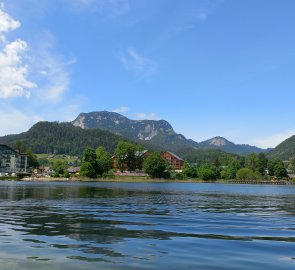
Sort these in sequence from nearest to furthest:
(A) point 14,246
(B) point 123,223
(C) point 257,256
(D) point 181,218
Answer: (C) point 257,256 < (A) point 14,246 < (B) point 123,223 < (D) point 181,218

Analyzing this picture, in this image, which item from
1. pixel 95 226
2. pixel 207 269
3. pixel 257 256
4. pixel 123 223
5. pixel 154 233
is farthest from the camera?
pixel 123 223

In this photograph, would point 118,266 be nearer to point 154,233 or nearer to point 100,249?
point 100,249

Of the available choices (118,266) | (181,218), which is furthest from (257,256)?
(181,218)

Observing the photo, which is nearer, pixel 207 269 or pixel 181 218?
pixel 207 269

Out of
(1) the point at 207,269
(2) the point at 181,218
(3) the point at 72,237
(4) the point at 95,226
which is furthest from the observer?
(2) the point at 181,218

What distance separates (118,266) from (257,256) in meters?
6.03

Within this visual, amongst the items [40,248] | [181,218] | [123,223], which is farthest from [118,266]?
[181,218]

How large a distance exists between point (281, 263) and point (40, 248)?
1006 cm

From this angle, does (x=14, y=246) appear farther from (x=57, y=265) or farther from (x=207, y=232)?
(x=207, y=232)

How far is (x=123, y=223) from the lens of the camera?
27891mm

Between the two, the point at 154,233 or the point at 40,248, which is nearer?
the point at 40,248

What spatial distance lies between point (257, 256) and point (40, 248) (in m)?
9.28

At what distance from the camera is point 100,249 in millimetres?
17812

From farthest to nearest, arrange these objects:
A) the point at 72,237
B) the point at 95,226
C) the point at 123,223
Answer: the point at 123,223 → the point at 95,226 → the point at 72,237
